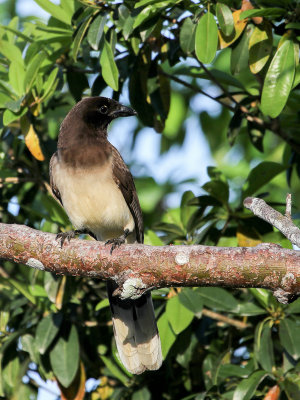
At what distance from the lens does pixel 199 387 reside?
513 cm

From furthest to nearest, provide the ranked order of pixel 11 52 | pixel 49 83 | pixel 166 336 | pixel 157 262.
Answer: pixel 11 52 → pixel 49 83 → pixel 166 336 → pixel 157 262

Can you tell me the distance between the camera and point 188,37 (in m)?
4.60

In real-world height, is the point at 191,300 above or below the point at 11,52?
below

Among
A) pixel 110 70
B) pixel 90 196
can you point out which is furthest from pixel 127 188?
pixel 110 70

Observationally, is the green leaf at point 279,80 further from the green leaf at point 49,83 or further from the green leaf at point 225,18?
the green leaf at point 49,83

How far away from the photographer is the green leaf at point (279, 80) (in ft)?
13.9

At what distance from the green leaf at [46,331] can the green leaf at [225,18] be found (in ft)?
8.24

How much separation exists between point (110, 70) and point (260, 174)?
1.47 metres

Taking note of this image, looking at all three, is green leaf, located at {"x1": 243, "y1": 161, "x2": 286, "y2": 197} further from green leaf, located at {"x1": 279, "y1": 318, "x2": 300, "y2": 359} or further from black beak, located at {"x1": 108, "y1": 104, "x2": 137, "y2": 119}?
black beak, located at {"x1": 108, "y1": 104, "x2": 137, "y2": 119}

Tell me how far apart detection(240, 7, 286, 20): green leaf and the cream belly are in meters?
1.87

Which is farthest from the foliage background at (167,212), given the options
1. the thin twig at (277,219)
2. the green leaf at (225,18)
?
the thin twig at (277,219)

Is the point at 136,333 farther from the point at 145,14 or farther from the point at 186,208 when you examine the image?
the point at 145,14

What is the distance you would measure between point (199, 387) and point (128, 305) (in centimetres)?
88

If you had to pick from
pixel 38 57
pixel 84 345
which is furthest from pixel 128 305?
pixel 38 57
